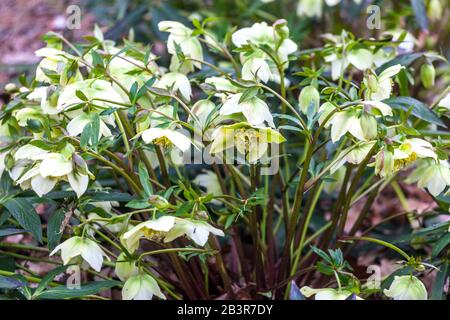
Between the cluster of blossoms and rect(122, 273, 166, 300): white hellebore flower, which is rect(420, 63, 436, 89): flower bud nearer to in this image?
the cluster of blossoms

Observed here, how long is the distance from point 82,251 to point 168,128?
212 millimetres

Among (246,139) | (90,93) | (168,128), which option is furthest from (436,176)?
(90,93)

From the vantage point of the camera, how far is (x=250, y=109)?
90 cm

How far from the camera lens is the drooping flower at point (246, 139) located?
2.94ft

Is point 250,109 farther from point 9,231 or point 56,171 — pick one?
point 9,231

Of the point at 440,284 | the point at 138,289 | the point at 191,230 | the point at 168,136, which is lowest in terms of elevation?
the point at 440,284

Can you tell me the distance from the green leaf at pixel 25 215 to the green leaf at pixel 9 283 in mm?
73

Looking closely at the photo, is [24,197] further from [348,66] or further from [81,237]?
[348,66]

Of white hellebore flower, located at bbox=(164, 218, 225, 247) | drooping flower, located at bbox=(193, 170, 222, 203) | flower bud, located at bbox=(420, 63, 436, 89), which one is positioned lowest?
drooping flower, located at bbox=(193, 170, 222, 203)

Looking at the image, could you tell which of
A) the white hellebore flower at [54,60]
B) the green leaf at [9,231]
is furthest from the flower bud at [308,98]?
the green leaf at [9,231]

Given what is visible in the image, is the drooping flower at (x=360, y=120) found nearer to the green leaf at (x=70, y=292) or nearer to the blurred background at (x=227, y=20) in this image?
the green leaf at (x=70, y=292)

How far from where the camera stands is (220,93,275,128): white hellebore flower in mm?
894

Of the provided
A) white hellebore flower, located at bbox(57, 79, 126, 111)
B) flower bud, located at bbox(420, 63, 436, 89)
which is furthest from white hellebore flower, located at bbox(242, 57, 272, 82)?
flower bud, located at bbox(420, 63, 436, 89)
